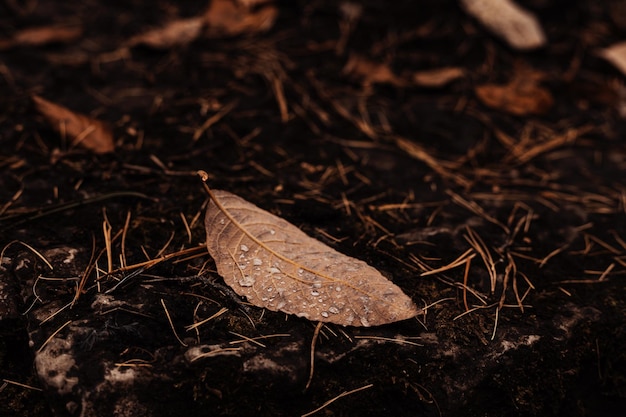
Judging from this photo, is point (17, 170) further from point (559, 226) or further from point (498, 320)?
point (559, 226)

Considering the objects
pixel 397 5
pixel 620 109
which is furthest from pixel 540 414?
pixel 397 5

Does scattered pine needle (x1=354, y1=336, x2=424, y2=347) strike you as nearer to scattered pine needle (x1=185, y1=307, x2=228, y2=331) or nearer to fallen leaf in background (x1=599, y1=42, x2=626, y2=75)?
scattered pine needle (x1=185, y1=307, x2=228, y2=331)

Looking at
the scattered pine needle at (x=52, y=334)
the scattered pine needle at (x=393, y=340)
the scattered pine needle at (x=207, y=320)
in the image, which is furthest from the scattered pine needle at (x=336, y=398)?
the scattered pine needle at (x=52, y=334)

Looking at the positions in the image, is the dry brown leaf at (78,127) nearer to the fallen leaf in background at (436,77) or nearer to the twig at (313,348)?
the twig at (313,348)

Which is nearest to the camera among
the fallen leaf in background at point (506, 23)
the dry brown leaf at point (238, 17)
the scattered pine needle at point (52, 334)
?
the scattered pine needle at point (52, 334)

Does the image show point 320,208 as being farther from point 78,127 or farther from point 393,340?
point 78,127
